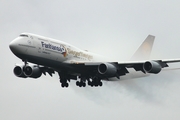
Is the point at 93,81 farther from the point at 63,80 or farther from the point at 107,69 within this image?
the point at 107,69

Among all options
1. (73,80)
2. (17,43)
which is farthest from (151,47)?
(17,43)

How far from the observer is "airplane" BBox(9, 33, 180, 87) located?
221ft

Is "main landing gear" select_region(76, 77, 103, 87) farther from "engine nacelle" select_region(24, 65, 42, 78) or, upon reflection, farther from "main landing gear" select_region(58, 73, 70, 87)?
"engine nacelle" select_region(24, 65, 42, 78)

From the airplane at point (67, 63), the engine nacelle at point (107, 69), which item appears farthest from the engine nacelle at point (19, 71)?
the engine nacelle at point (107, 69)

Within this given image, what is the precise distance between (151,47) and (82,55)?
18193 mm

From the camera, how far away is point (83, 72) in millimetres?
73375

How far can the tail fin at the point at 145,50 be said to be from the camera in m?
86.3

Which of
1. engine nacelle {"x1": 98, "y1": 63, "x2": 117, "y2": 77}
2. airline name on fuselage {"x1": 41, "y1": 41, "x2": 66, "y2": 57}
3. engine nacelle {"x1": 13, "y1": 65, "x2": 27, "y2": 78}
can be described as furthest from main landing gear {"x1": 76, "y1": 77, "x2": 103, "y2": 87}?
engine nacelle {"x1": 13, "y1": 65, "x2": 27, "y2": 78}

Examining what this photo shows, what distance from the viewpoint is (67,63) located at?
7088 cm

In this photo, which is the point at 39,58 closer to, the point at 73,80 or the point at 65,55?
the point at 65,55

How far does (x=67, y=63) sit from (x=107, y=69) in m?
5.28

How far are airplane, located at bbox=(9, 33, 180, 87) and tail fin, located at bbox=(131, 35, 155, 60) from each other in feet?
25.9

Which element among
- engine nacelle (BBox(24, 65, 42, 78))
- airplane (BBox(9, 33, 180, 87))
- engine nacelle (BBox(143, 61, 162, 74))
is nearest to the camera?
airplane (BBox(9, 33, 180, 87))

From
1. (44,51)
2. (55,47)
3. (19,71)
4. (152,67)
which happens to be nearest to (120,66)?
(152,67)
